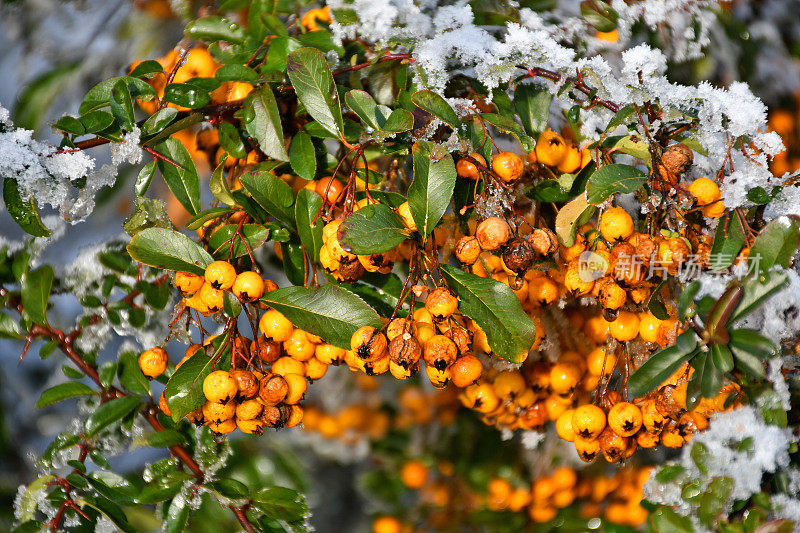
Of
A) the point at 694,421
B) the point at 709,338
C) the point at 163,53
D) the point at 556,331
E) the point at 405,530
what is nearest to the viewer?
the point at 709,338

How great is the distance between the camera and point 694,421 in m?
0.76

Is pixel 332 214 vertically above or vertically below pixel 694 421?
above

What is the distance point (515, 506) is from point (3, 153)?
1.53m

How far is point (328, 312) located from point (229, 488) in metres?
0.41

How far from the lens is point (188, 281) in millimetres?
704

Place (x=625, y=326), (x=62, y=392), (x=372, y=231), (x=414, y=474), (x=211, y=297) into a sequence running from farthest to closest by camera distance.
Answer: (x=414, y=474)
(x=62, y=392)
(x=625, y=326)
(x=211, y=297)
(x=372, y=231)

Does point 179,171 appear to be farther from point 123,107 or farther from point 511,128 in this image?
point 511,128

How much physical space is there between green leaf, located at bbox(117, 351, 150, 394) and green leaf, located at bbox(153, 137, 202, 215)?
0.31 m

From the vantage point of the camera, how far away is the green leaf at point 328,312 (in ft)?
2.09

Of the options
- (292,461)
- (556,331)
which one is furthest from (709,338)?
(292,461)

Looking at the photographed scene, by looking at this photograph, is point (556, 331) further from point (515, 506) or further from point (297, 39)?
point (515, 506)

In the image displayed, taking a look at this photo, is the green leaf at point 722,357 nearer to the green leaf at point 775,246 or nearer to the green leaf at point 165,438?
the green leaf at point 775,246

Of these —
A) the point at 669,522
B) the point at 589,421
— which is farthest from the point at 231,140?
the point at 669,522

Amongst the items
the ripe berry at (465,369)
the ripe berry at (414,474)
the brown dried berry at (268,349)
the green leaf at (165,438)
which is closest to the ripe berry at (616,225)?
the ripe berry at (465,369)
